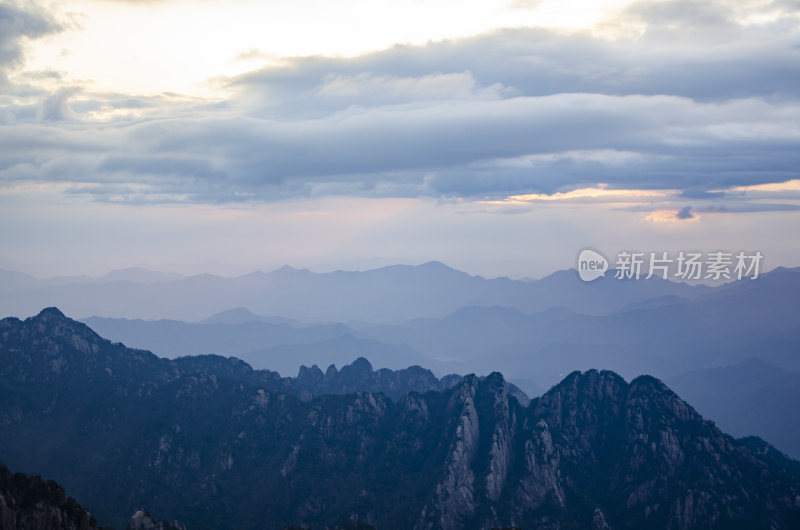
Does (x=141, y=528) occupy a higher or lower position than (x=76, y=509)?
lower

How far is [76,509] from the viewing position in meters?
141

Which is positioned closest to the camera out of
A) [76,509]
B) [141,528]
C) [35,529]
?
[35,529]

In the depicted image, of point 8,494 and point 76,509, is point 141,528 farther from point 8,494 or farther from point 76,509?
point 8,494

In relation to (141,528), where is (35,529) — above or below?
above

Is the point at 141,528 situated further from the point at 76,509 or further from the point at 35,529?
the point at 35,529

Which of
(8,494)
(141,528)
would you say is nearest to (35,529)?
(8,494)

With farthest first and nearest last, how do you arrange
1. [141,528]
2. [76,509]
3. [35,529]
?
[141,528] < [76,509] < [35,529]

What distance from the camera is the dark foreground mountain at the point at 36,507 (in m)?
126

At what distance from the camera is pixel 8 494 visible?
130m

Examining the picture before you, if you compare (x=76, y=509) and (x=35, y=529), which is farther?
(x=76, y=509)

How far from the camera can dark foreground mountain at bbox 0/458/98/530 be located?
126m

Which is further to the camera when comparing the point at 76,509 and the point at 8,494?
the point at 76,509

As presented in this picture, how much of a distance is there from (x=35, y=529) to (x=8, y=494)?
30.1 ft

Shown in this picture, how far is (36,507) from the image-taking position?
130875 millimetres
